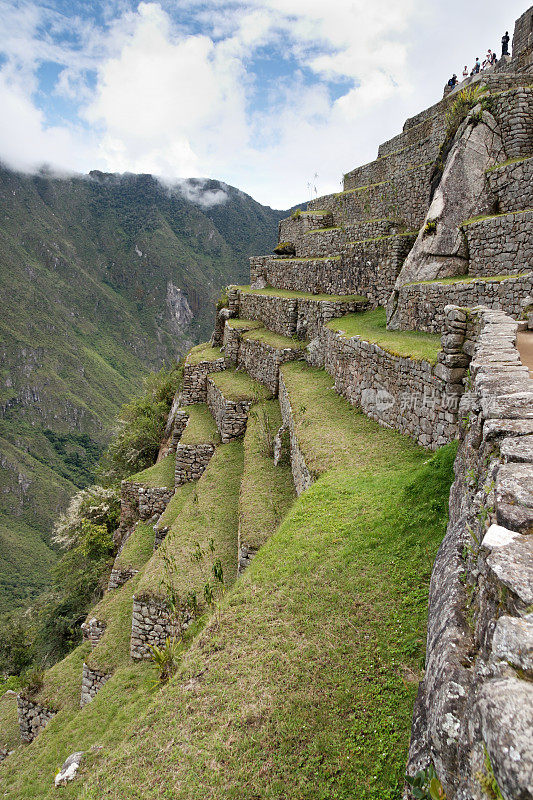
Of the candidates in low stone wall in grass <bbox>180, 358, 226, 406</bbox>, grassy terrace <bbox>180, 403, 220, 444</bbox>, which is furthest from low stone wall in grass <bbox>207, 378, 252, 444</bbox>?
low stone wall in grass <bbox>180, 358, 226, 406</bbox>

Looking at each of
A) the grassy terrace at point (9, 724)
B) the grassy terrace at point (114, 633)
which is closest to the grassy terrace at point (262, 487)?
the grassy terrace at point (114, 633)

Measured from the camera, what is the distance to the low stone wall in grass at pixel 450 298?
7.81 metres

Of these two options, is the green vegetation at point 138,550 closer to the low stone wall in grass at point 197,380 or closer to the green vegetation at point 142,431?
the low stone wall in grass at point 197,380

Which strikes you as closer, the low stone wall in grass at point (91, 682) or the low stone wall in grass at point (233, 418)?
the low stone wall in grass at point (91, 682)

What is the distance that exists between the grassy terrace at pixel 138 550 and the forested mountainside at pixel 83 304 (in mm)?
36739

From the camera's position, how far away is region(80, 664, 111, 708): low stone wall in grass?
8586 mm

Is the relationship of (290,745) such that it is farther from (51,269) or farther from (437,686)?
(51,269)

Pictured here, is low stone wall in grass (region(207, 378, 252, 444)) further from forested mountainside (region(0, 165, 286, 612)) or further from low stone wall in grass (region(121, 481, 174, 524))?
forested mountainside (region(0, 165, 286, 612))

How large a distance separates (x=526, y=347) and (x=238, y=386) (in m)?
11.0

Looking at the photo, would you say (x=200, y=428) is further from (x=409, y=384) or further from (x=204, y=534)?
(x=409, y=384)

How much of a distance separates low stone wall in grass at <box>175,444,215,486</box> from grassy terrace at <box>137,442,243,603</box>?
3.15ft

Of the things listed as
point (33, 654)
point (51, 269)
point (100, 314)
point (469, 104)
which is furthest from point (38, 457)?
point (469, 104)

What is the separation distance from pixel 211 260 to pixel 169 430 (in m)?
134

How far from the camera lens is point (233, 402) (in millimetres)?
14039
